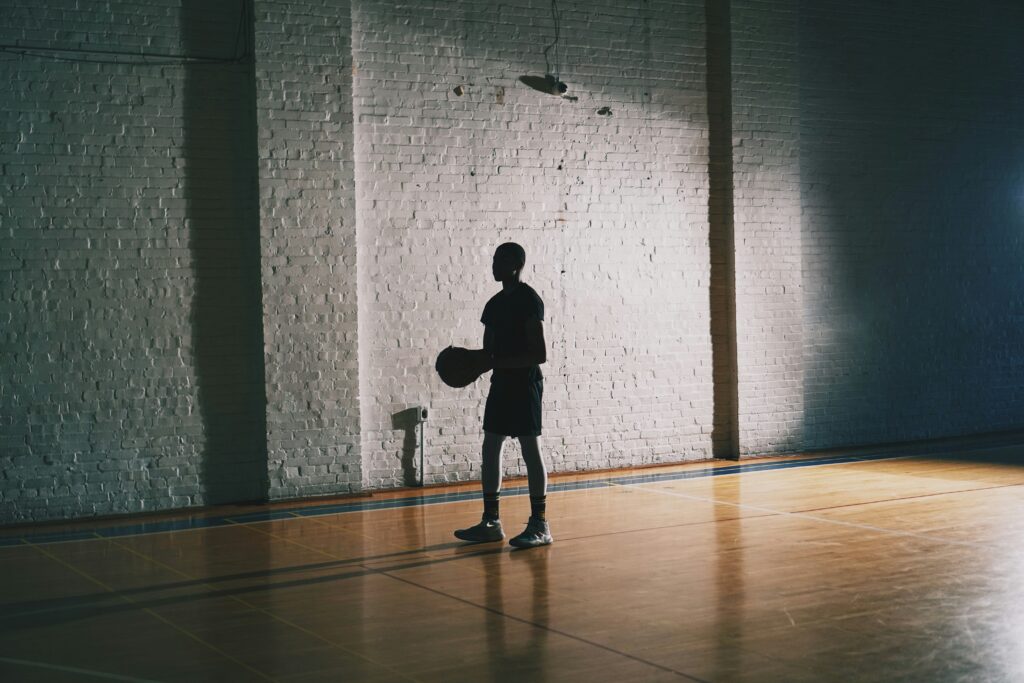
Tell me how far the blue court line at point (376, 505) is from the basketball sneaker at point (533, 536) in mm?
1662

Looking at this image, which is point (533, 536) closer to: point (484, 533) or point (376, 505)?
point (484, 533)

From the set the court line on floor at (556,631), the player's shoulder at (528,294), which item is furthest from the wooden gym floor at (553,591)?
the player's shoulder at (528,294)

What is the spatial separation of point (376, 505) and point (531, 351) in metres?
2.30

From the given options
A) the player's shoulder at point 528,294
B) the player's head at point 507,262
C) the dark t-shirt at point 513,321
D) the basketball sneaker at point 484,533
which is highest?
the player's head at point 507,262

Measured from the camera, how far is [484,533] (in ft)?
20.5

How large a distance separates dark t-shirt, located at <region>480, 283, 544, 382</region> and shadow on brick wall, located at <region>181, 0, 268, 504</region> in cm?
243

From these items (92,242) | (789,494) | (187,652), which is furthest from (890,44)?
(187,652)

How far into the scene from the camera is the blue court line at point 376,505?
6.75 meters

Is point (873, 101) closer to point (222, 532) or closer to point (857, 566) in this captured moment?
point (857, 566)

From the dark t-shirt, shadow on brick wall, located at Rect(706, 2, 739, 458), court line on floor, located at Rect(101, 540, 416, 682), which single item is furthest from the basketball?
shadow on brick wall, located at Rect(706, 2, 739, 458)

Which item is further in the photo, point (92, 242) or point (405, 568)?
point (92, 242)

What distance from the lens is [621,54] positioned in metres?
9.17

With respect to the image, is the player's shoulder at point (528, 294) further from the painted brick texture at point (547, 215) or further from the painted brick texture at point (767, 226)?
the painted brick texture at point (767, 226)

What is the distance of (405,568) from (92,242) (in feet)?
10.8
